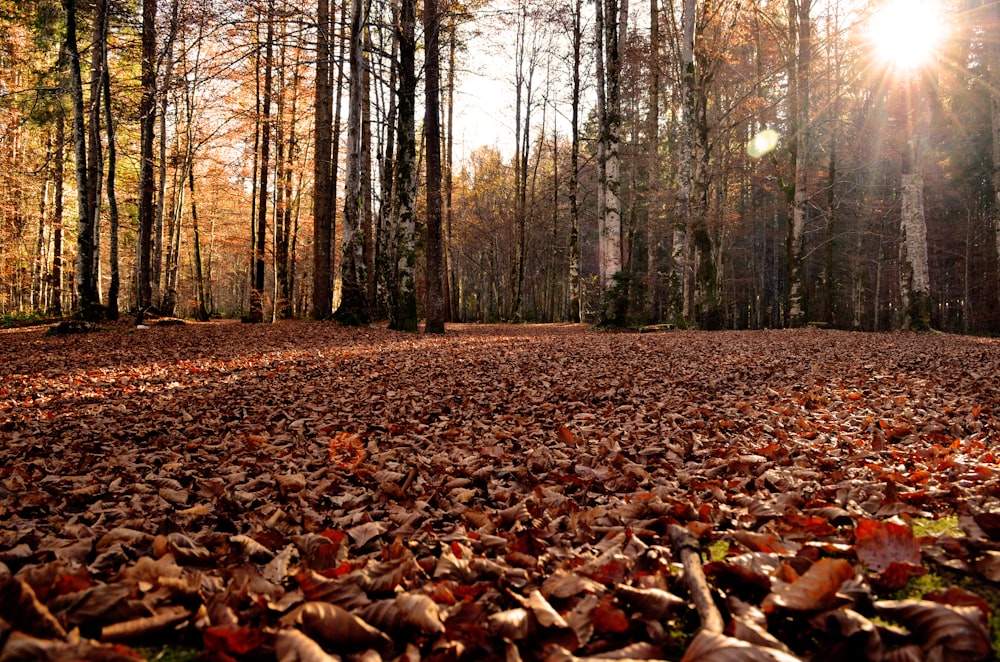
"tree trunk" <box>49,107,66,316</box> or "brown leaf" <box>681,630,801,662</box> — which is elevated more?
"tree trunk" <box>49,107,66,316</box>

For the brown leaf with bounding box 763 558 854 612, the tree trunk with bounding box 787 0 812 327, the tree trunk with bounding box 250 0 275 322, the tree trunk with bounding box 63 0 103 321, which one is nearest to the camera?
the brown leaf with bounding box 763 558 854 612

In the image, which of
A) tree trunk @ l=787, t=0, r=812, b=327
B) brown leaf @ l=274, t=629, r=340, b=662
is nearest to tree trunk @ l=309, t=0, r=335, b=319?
tree trunk @ l=787, t=0, r=812, b=327

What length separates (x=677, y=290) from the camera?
591 inches

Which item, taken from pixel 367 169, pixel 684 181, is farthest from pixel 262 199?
pixel 684 181

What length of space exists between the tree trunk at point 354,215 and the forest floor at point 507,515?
7.56 m

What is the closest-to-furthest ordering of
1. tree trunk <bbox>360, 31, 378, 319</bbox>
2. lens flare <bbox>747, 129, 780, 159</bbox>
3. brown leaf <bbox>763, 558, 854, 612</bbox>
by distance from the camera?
1. brown leaf <bbox>763, 558, 854, 612</bbox>
2. lens flare <bbox>747, 129, 780, 159</bbox>
3. tree trunk <bbox>360, 31, 378, 319</bbox>

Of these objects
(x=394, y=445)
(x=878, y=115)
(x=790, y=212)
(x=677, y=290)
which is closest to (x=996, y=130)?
(x=878, y=115)

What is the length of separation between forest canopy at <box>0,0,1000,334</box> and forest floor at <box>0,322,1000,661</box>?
7.24 meters

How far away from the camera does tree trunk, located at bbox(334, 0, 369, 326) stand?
13.3m

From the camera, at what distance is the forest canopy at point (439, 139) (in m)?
12.8

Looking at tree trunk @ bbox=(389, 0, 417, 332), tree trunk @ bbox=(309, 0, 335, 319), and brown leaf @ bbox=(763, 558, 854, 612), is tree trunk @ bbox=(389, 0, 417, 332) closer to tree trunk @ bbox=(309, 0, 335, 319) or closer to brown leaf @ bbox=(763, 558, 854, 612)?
tree trunk @ bbox=(309, 0, 335, 319)

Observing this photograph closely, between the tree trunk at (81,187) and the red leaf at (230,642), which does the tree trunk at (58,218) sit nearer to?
the tree trunk at (81,187)

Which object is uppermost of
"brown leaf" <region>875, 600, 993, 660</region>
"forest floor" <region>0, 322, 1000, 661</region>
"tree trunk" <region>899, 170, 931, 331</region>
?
"tree trunk" <region>899, 170, 931, 331</region>

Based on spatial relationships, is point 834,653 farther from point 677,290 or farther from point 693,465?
point 677,290
